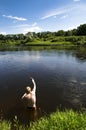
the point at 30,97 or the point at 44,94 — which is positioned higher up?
the point at 30,97

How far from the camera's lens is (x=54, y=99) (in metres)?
20.6

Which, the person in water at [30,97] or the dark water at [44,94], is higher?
the person in water at [30,97]

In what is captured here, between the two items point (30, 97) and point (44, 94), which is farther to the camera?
point (44, 94)

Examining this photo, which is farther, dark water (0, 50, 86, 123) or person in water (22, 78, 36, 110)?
dark water (0, 50, 86, 123)

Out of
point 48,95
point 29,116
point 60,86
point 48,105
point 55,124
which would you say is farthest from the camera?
point 60,86

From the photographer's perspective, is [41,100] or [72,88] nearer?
[41,100]

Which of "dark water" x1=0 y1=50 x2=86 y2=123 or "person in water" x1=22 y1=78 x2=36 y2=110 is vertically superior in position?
"person in water" x1=22 y1=78 x2=36 y2=110

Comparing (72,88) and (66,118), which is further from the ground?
(66,118)

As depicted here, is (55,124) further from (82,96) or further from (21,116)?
(82,96)

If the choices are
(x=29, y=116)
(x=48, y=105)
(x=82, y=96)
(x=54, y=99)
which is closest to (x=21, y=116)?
(x=29, y=116)

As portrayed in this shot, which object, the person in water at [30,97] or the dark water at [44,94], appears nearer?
the person in water at [30,97]

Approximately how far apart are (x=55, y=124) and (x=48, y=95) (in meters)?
10.6

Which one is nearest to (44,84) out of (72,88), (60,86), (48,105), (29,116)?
(60,86)

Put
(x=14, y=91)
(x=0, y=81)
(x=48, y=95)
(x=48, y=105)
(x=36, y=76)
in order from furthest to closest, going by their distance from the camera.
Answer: (x=36, y=76), (x=0, y=81), (x=14, y=91), (x=48, y=95), (x=48, y=105)
